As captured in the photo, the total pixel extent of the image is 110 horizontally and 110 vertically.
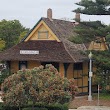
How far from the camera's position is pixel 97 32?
1193 inches

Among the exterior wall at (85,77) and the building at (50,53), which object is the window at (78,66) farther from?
the exterior wall at (85,77)

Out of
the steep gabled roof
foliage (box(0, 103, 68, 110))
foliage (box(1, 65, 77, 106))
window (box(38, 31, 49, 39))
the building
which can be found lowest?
foliage (box(0, 103, 68, 110))

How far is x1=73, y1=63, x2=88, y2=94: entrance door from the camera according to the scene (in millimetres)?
33781

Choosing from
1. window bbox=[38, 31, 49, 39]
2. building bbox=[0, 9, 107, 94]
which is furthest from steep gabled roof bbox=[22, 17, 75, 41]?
window bbox=[38, 31, 49, 39]

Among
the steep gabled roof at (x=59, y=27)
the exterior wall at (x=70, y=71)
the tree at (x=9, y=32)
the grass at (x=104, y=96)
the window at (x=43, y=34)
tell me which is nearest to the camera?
the grass at (x=104, y=96)

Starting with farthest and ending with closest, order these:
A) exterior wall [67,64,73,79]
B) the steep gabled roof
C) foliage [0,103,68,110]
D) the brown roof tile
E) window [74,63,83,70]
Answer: the steep gabled roof
window [74,63,83,70]
exterior wall [67,64,73,79]
the brown roof tile
foliage [0,103,68,110]

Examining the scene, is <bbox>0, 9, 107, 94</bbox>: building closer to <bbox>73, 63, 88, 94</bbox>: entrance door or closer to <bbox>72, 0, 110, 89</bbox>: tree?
<bbox>73, 63, 88, 94</bbox>: entrance door

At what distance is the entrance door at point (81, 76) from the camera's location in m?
33.8

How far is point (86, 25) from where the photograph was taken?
104 feet

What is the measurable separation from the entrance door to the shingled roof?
3.49 ft

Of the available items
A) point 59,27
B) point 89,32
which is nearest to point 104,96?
point 89,32

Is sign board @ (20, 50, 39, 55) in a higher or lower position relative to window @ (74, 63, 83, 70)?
higher

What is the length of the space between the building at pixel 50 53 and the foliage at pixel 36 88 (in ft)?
38.3

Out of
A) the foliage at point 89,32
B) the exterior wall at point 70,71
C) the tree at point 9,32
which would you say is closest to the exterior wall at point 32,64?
the exterior wall at point 70,71
